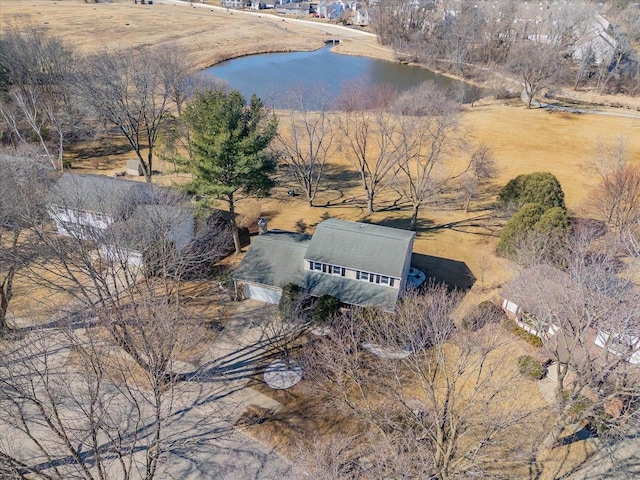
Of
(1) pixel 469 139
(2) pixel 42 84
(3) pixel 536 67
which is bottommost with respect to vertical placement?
(1) pixel 469 139

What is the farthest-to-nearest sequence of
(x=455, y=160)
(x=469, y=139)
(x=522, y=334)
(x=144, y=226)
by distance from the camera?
(x=469, y=139) < (x=455, y=160) < (x=522, y=334) < (x=144, y=226)

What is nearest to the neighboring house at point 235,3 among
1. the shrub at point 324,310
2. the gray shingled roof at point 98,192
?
the gray shingled roof at point 98,192

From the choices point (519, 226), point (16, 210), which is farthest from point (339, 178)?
point (16, 210)

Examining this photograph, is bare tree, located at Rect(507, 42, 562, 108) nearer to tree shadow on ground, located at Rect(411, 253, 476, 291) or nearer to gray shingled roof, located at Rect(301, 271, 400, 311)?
tree shadow on ground, located at Rect(411, 253, 476, 291)

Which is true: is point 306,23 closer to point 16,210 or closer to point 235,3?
point 235,3

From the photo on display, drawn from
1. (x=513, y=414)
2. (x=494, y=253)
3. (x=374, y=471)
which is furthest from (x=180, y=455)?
(x=494, y=253)

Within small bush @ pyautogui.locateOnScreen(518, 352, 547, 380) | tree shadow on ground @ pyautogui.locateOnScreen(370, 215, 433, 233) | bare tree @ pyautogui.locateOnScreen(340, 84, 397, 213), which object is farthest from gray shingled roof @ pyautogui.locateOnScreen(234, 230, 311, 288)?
small bush @ pyautogui.locateOnScreen(518, 352, 547, 380)
